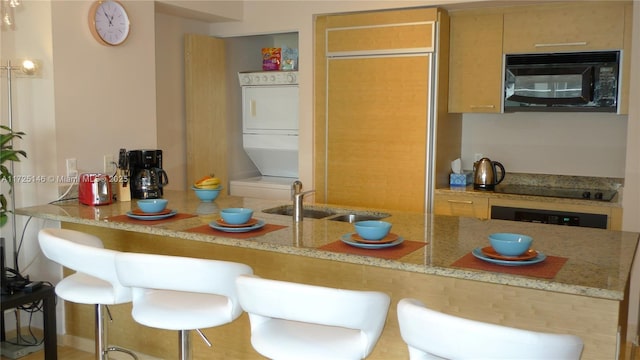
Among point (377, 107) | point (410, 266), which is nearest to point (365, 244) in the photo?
point (410, 266)

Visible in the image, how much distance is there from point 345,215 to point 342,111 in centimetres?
161

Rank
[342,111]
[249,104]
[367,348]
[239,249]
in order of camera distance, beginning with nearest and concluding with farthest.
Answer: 1. [367,348]
2. [239,249]
3. [342,111]
4. [249,104]

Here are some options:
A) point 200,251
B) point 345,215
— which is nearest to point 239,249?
point 200,251

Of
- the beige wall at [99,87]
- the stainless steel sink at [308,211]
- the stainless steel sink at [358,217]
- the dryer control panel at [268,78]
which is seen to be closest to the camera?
the stainless steel sink at [358,217]

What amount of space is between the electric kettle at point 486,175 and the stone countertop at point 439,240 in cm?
150

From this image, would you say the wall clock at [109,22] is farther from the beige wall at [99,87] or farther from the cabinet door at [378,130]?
the cabinet door at [378,130]

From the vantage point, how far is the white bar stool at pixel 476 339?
1.54 metres

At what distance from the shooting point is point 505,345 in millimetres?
1570

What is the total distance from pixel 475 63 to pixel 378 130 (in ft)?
2.82

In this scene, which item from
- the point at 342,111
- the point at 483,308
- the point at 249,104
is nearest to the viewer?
the point at 483,308

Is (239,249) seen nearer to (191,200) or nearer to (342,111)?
(191,200)

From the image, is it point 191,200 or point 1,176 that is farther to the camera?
point 191,200

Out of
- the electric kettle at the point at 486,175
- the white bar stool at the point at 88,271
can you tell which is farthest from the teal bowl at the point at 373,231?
the electric kettle at the point at 486,175

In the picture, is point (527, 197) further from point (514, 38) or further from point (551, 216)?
point (514, 38)
